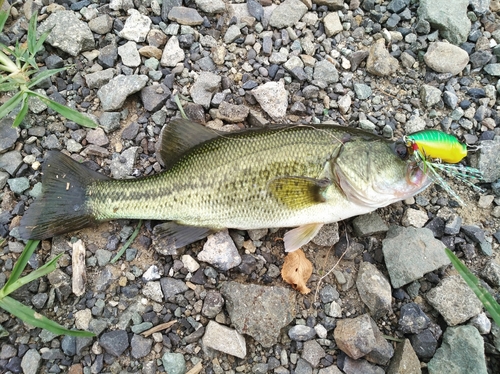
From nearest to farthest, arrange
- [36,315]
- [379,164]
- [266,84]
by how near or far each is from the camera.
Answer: [36,315] → [379,164] → [266,84]

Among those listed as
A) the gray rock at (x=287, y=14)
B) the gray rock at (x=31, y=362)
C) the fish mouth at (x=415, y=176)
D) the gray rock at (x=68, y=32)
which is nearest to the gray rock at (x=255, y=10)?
the gray rock at (x=287, y=14)

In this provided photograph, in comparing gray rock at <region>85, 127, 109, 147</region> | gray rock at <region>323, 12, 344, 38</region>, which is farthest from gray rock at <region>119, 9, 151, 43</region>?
gray rock at <region>323, 12, 344, 38</region>

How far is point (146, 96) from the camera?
202 inches

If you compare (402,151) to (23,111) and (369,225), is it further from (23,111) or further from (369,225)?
(23,111)

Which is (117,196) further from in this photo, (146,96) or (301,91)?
(301,91)

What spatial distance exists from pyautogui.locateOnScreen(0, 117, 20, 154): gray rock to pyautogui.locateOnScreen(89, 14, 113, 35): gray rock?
1.47 metres

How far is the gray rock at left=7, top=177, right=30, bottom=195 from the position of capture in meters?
4.80

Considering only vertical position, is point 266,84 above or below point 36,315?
above

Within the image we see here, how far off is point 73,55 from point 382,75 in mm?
3639

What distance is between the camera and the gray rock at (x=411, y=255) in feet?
14.7

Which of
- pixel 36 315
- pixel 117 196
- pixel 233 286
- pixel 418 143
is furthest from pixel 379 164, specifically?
pixel 36 315

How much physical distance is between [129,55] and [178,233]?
2.23 m

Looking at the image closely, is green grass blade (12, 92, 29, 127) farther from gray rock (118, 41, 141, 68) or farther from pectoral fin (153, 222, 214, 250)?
pectoral fin (153, 222, 214, 250)

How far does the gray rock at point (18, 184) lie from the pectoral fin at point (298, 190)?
2601 millimetres
